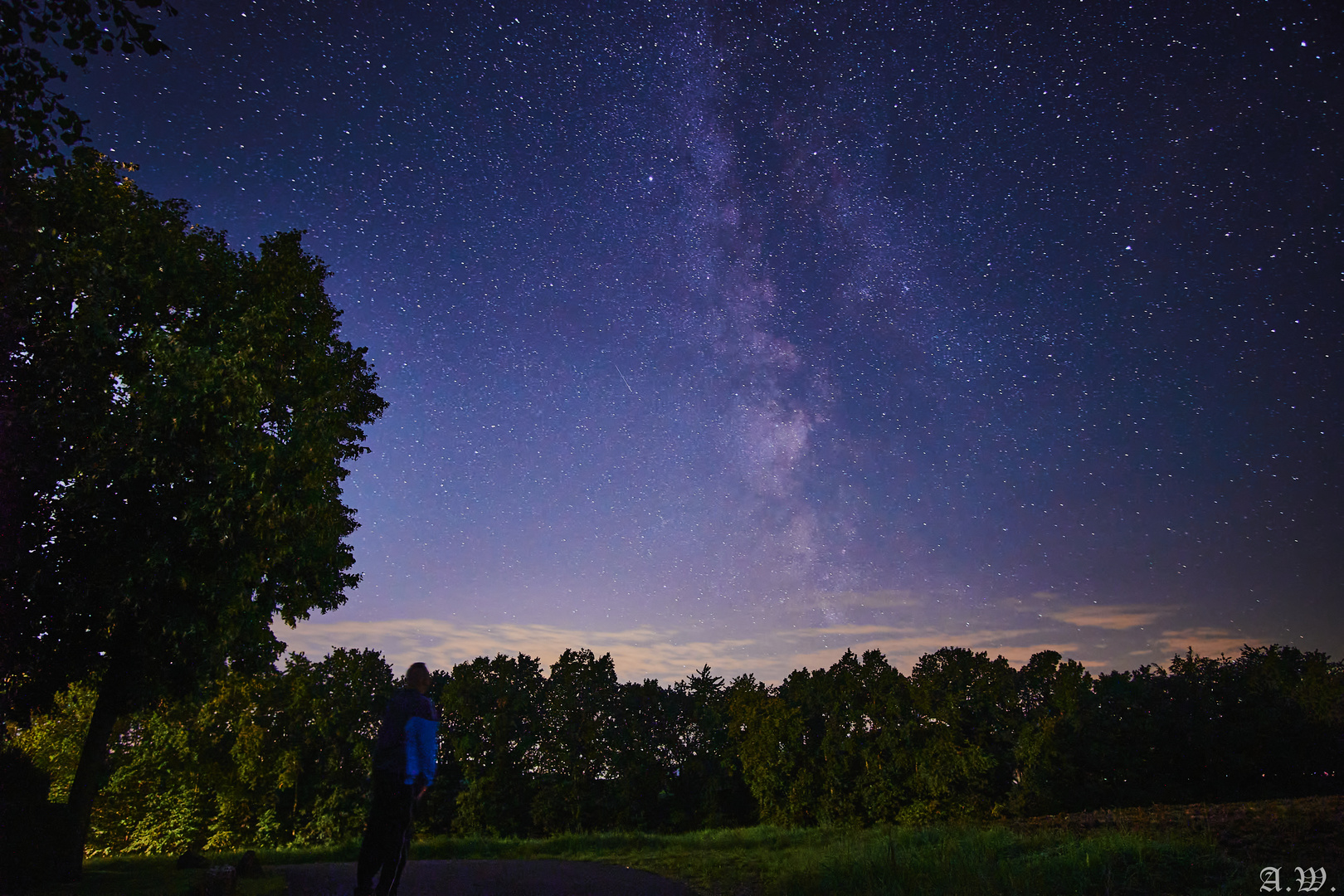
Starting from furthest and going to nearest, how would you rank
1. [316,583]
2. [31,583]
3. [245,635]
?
1. [316,583]
2. [245,635]
3. [31,583]

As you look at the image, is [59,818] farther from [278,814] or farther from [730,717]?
[730,717]

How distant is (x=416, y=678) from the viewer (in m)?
6.67

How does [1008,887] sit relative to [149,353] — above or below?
below

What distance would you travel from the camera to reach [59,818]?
1145 cm

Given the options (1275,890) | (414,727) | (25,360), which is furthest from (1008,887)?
(25,360)

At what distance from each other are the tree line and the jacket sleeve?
31.1 m

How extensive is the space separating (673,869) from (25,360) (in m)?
15.4

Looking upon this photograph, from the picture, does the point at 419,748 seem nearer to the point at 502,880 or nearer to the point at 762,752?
the point at 502,880

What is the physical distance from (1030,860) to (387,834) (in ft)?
25.0

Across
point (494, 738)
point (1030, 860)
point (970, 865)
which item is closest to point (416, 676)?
point (970, 865)

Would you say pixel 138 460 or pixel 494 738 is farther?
pixel 494 738

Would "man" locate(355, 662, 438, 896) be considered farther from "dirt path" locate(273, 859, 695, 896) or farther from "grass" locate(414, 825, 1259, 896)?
"grass" locate(414, 825, 1259, 896)

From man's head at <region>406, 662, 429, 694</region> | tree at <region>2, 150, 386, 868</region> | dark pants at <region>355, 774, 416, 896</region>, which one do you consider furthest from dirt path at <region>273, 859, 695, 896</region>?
tree at <region>2, 150, 386, 868</region>

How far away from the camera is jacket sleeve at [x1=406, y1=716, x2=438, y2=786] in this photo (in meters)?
6.17
